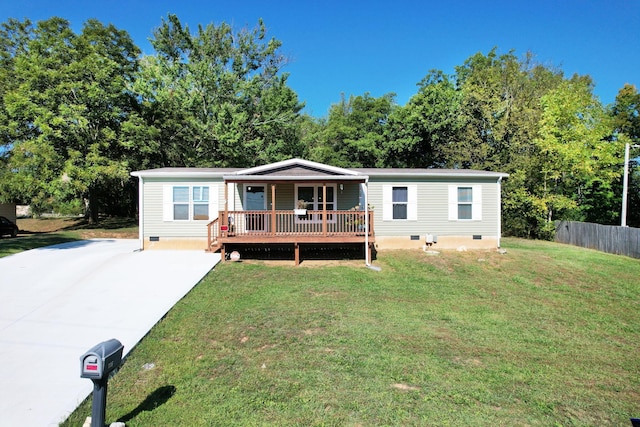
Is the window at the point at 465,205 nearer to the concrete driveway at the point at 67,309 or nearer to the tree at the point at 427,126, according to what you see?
the concrete driveway at the point at 67,309

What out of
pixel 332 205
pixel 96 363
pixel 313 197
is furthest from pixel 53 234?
pixel 96 363

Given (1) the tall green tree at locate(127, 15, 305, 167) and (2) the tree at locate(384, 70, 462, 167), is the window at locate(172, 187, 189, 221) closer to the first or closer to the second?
(1) the tall green tree at locate(127, 15, 305, 167)

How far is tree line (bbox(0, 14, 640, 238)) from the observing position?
17375 millimetres

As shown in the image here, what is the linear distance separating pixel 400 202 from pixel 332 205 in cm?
257

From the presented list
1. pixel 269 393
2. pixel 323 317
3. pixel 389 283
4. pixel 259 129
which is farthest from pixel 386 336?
pixel 259 129

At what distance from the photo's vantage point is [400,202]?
514 inches

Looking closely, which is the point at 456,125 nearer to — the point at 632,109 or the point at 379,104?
the point at 379,104

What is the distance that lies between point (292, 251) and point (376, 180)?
4.09 meters

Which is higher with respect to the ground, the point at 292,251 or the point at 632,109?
the point at 632,109

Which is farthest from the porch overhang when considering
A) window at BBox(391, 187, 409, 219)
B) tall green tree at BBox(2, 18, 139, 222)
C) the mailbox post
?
tall green tree at BBox(2, 18, 139, 222)

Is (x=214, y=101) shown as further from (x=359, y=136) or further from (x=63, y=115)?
(x=359, y=136)

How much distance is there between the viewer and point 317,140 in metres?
27.1

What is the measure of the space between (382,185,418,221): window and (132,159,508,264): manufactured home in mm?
37

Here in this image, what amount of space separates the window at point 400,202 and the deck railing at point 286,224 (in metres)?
1.76
